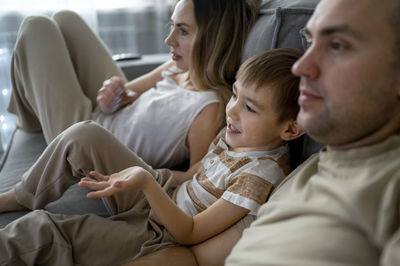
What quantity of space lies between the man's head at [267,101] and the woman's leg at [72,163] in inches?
12.8

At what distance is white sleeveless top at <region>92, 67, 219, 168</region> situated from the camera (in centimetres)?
134

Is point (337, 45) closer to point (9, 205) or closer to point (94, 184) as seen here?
point (94, 184)

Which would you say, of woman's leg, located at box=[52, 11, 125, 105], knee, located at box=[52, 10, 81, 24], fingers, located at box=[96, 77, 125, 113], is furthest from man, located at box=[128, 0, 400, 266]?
knee, located at box=[52, 10, 81, 24]

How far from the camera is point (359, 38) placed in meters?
0.66

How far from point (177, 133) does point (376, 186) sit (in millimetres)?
806

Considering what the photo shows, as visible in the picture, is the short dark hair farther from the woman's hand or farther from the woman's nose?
the woman's hand

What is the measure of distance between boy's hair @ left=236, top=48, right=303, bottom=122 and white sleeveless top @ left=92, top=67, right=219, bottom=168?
32 cm

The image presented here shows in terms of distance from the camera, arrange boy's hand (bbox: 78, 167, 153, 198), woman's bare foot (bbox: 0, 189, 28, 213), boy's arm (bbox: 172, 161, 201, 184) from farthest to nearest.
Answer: boy's arm (bbox: 172, 161, 201, 184), woman's bare foot (bbox: 0, 189, 28, 213), boy's hand (bbox: 78, 167, 153, 198)

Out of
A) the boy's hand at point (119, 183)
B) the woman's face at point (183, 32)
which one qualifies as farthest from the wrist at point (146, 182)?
the woman's face at point (183, 32)

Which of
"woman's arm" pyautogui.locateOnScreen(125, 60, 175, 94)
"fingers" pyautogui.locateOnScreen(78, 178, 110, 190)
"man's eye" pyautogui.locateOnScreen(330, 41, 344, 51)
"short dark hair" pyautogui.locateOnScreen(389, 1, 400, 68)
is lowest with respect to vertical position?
"woman's arm" pyautogui.locateOnScreen(125, 60, 175, 94)

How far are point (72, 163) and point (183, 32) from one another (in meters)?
0.59

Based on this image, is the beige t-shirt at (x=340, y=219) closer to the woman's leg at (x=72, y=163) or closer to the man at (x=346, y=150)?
the man at (x=346, y=150)

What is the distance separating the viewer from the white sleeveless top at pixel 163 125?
52.9 inches

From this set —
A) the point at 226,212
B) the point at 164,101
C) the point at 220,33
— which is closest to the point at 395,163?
the point at 226,212
